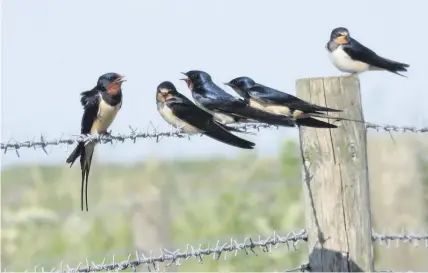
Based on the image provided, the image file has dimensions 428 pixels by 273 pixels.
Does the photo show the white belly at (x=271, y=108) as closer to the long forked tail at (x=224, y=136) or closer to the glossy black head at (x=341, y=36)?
the long forked tail at (x=224, y=136)

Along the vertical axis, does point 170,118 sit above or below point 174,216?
above

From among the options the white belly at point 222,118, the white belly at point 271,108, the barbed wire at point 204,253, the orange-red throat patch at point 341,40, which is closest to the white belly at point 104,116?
the white belly at point 222,118

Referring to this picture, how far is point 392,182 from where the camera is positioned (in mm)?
8602

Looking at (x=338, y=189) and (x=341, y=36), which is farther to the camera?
(x=341, y=36)

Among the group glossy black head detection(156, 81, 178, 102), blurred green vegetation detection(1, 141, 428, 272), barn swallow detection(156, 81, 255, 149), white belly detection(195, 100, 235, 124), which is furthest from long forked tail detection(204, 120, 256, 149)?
blurred green vegetation detection(1, 141, 428, 272)

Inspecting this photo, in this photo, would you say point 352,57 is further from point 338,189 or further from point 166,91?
point 338,189

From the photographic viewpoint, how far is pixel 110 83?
5.66m

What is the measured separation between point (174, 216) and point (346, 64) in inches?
84.6

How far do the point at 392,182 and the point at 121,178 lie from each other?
3.13 metres

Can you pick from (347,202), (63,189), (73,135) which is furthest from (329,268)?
(63,189)

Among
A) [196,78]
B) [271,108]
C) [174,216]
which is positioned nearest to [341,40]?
[196,78]

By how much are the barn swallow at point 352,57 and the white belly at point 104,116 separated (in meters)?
2.01

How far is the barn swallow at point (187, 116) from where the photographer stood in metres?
4.84

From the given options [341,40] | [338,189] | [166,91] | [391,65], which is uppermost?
[341,40]
